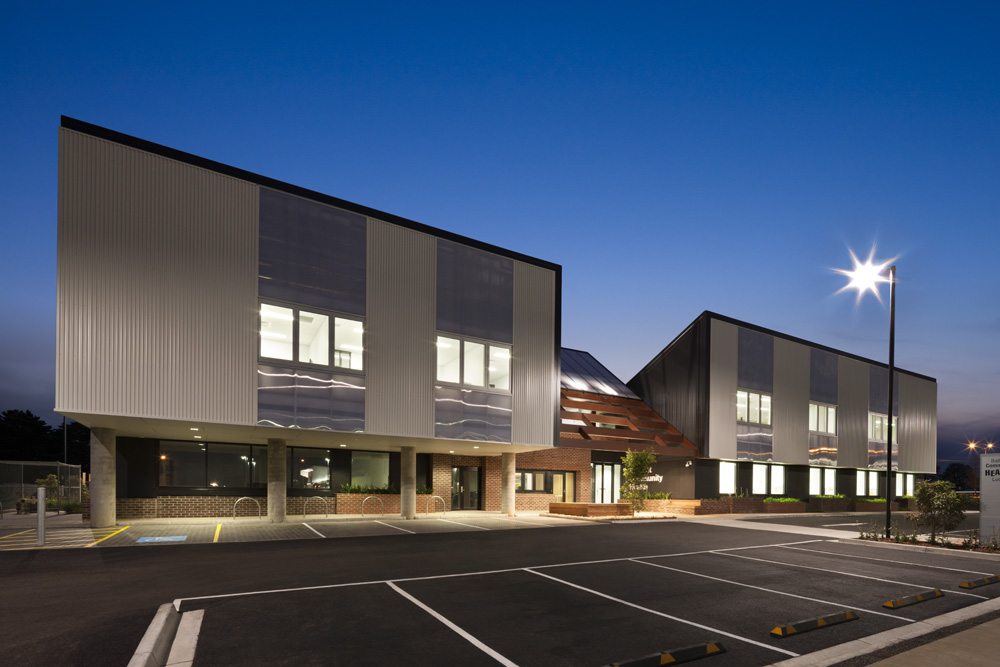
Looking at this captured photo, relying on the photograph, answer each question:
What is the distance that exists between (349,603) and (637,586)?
5124 mm

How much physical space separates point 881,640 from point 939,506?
13951 millimetres

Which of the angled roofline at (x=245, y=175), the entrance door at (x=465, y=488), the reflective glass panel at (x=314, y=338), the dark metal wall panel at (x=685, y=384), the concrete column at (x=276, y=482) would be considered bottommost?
the entrance door at (x=465, y=488)

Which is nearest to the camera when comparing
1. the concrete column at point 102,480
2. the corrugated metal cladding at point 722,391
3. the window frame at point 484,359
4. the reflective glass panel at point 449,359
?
the concrete column at point 102,480

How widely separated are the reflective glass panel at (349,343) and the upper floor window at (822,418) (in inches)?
1287

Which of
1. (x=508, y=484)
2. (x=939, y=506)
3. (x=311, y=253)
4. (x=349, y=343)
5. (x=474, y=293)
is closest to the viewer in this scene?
(x=939, y=506)

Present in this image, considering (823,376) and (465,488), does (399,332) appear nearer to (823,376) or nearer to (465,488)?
(465,488)

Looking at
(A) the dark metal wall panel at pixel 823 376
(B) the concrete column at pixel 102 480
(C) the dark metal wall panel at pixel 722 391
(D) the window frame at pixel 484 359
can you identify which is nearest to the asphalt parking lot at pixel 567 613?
(D) the window frame at pixel 484 359

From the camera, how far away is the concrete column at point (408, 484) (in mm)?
26016

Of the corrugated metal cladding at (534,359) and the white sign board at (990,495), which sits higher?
the corrugated metal cladding at (534,359)

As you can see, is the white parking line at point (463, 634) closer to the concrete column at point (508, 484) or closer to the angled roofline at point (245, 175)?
the angled roofline at point (245, 175)

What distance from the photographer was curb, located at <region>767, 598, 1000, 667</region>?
7.00 m

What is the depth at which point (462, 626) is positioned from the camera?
26.9 ft

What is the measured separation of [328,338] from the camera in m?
22.0

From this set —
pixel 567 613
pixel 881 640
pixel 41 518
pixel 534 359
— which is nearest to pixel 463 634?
pixel 567 613
